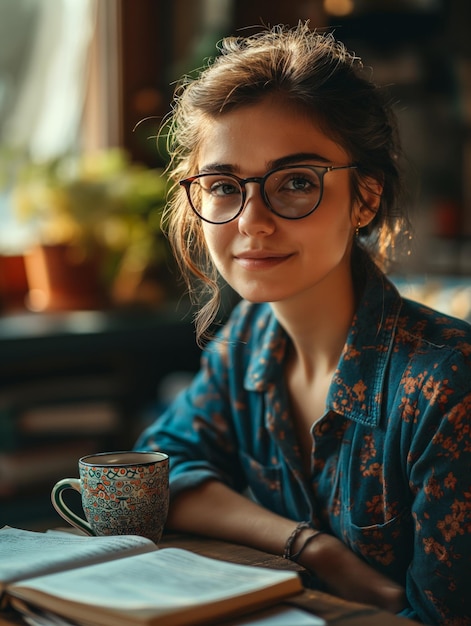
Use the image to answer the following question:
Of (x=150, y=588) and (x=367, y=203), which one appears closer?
(x=150, y=588)

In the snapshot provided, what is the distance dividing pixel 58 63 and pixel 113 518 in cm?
244

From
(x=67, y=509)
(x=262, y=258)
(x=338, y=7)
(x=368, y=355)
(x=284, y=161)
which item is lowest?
(x=67, y=509)

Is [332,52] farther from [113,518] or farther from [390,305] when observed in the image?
[113,518]

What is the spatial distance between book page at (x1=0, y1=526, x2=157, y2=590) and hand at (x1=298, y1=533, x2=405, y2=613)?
0.28 meters

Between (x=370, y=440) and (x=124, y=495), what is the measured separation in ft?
1.12

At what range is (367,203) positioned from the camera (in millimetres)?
1264

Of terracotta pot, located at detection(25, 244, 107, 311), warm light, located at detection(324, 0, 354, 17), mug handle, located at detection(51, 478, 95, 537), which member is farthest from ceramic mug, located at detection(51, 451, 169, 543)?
warm light, located at detection(324, 0, 354, 17)

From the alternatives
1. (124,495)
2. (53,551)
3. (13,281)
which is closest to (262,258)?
(124,495)

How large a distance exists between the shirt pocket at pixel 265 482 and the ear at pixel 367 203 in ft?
1.23

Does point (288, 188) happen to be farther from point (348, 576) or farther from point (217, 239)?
point (348, 576)

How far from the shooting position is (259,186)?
3.80ft

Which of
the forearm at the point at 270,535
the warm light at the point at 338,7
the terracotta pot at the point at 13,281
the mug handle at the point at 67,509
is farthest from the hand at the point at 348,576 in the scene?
the warm light at the point at 338,7

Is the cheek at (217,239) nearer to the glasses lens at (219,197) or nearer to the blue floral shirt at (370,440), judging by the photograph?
the glasses lens at (219,197)

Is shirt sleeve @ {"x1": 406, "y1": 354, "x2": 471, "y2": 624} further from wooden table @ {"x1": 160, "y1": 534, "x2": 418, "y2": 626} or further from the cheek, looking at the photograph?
the cheek
